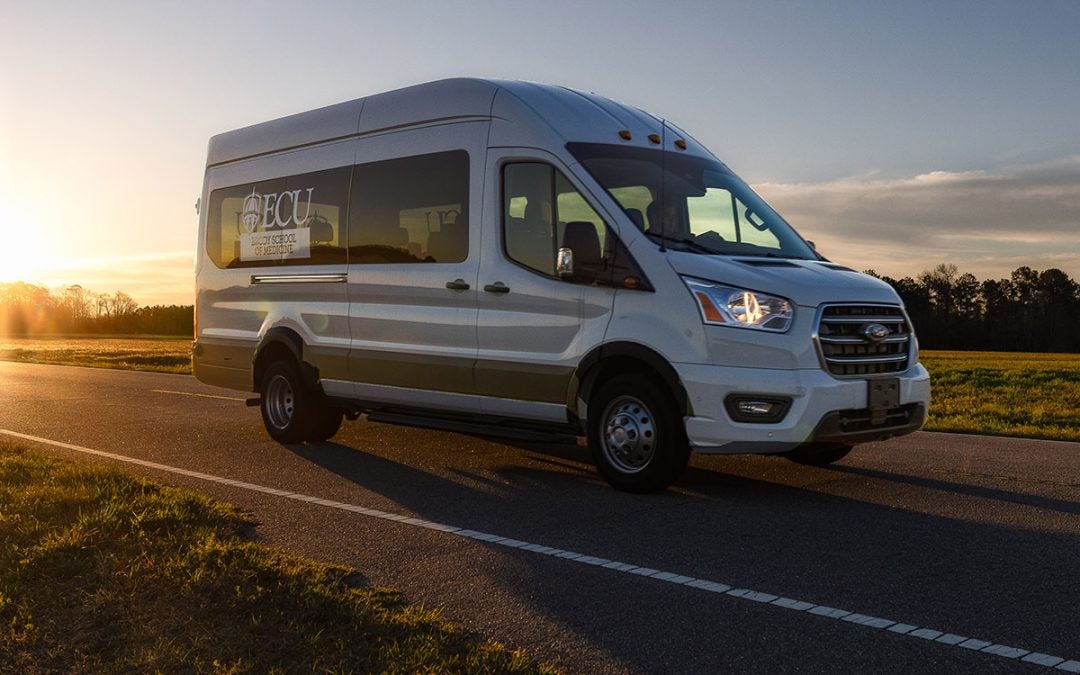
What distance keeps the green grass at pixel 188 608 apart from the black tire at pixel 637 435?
99.1 inches

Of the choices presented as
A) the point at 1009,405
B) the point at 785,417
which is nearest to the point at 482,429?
the point at 785,417

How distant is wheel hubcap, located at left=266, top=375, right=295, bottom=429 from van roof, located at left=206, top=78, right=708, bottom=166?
2382mm

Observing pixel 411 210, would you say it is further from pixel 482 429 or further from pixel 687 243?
pixel 687 243

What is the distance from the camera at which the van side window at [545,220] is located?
735cm

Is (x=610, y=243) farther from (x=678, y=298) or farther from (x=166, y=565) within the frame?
(x=166, y=565)

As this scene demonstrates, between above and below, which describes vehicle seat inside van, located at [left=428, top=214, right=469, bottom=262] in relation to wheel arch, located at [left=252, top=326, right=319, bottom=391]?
above

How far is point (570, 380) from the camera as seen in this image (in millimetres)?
7648

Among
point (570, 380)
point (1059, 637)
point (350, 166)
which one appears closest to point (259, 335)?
point (350, 166)

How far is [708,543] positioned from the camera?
5906 millimetres

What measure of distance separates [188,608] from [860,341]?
4.58m

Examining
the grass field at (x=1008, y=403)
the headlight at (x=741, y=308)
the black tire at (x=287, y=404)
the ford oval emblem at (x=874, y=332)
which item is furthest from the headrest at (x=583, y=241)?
the grass field at (x=1008, y=403)

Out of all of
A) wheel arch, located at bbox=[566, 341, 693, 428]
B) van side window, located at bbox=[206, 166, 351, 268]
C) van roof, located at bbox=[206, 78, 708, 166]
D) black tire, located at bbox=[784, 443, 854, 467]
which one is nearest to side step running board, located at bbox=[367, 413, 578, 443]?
wheel arch, located at bbox=[566, 341, 693, 428]

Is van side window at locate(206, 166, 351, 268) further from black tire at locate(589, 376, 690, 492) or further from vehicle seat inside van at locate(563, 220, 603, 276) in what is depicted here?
black tire at locate(589, 376, 690, 492)

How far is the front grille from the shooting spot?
688 centimetres
